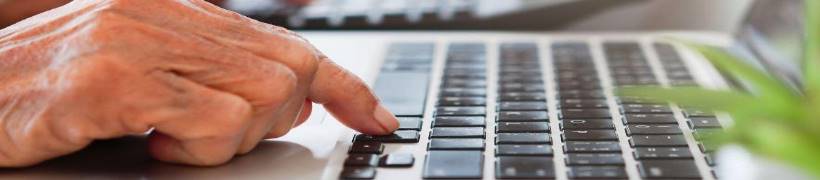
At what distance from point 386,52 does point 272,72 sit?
11.1 inches

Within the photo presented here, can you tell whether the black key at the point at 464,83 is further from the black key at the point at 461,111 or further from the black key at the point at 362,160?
the black key at the point at 362,160

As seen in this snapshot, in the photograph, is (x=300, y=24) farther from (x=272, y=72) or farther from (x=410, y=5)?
(x=272, y=72)

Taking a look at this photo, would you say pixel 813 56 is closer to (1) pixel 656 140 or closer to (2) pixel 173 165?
(1) pixel 656 140

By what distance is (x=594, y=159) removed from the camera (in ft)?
1.50

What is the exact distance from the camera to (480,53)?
73 cm

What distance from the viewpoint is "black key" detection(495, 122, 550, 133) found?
51 centimetres

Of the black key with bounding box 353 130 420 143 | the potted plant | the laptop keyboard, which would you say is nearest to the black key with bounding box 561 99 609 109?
the laptop keyboard

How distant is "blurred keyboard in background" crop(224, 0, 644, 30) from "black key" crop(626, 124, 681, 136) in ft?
1.03

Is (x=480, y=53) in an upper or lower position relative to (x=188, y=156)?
upper

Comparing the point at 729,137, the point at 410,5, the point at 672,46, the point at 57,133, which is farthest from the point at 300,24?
the point at 729,137

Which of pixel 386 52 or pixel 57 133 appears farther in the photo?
pixel 386 52

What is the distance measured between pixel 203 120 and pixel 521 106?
0.20 metres

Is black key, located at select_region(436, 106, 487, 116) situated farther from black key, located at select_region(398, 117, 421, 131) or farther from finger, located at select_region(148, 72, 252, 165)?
finger, located at select_region(148, 72, 252, 165)

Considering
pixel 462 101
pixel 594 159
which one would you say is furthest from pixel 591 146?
pixel 462 101
